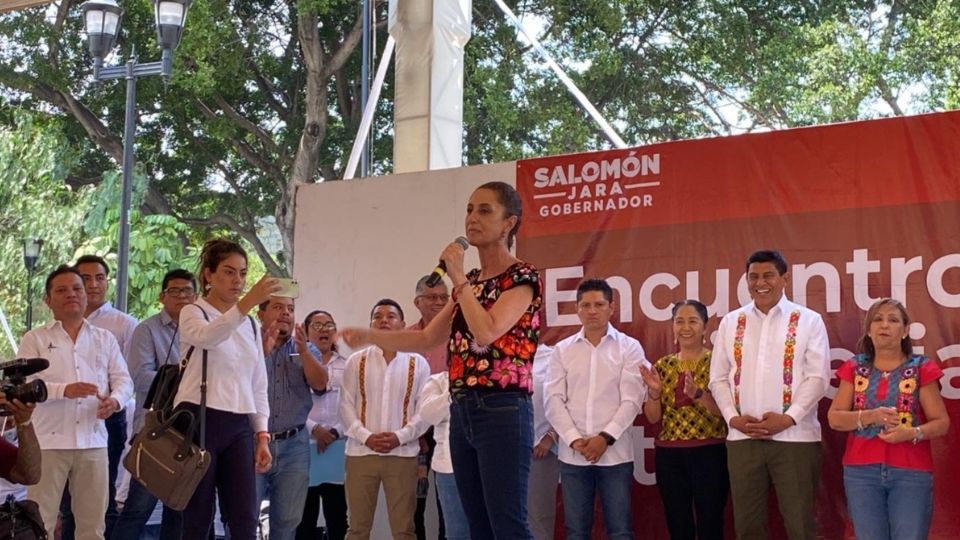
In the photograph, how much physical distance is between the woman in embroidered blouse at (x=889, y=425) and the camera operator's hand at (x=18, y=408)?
3.35m

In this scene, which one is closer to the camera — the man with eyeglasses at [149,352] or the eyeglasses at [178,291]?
the man with eyeglasses at [149,352]

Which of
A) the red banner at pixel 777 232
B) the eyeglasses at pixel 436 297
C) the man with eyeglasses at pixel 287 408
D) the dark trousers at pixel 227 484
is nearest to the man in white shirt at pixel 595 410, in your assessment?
the red banner at pixel 777 232

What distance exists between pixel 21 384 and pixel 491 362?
1.51 m

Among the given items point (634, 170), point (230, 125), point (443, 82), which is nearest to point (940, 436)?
point (634, 170)

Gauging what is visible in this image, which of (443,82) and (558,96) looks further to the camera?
(558,96)

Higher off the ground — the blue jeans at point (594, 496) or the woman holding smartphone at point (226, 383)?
the woman holding smartphone at point (226, 383)

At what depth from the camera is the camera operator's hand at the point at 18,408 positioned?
383 centimetres

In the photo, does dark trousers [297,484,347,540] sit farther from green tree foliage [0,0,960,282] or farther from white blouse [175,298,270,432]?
green tree foliage [0,0,960,282]

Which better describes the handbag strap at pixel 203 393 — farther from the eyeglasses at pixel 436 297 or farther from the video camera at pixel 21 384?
the eyeglasses at pixel 436 297

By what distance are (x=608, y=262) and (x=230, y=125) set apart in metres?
10.7

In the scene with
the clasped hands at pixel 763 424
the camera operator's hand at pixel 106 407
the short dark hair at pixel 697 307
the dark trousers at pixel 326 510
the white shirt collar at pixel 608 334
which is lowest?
the dark trousers at pixel 326 510

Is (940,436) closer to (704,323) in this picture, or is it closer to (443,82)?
(704,323)

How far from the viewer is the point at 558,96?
15750 millimetres

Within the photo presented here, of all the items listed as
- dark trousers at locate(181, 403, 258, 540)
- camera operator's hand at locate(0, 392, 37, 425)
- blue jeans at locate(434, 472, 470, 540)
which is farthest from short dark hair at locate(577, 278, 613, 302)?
camera operator's hand at locate(0, 392, 37, 425)
